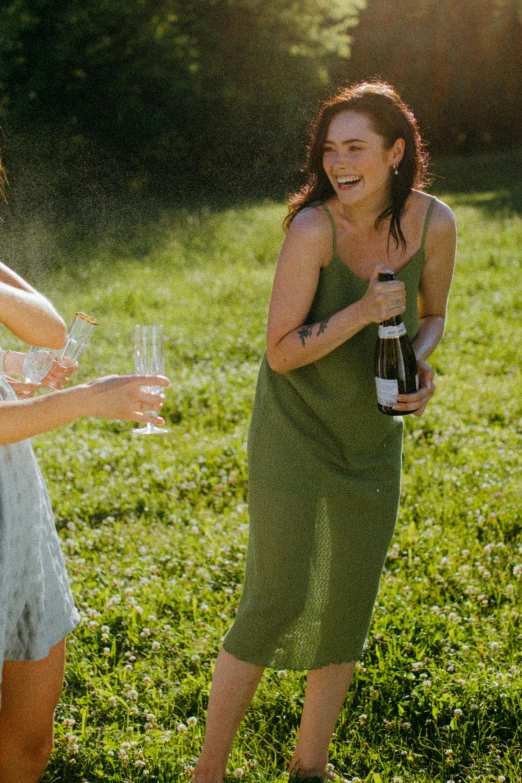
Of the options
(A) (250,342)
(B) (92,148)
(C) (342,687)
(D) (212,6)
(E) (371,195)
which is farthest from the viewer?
(D) (212,6)

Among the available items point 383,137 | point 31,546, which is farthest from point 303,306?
point 31,546

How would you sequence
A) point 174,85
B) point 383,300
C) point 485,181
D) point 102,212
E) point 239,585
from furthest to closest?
1. point 485,181
2. point 174,85
3. point 102,212
4. point 239,585
5. point 383,300

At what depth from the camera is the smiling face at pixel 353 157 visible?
111 inches

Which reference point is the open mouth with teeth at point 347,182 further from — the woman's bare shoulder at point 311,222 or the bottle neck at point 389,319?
the bottle neck at point 389,319

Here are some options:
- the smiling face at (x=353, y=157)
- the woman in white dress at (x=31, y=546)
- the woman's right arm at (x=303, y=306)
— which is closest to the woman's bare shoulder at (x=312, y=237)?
the woman's right arm at (x=303, y=306)

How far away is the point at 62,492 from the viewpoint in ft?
17.5

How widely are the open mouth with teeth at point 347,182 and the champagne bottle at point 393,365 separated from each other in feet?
1.43

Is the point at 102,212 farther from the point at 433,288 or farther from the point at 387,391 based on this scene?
the point at 387,391

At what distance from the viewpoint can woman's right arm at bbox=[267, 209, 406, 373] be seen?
8.89 ft

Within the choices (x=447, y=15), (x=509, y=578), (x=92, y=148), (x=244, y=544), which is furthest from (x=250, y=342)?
(x=447, y=15)

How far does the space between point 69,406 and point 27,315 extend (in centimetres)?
38

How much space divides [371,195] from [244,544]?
7.42 ft

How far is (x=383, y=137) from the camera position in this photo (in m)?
2.85

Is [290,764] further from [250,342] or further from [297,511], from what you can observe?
[250,342]
